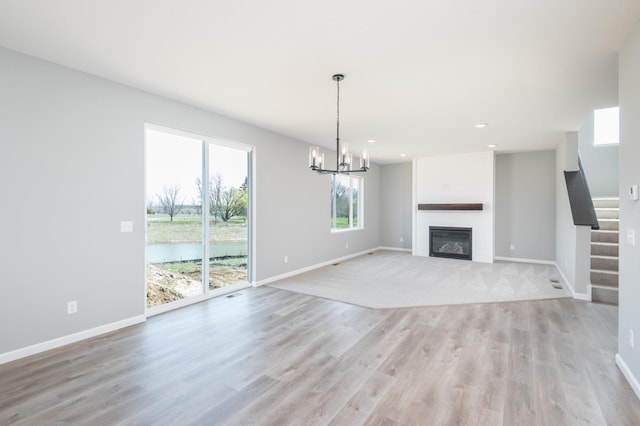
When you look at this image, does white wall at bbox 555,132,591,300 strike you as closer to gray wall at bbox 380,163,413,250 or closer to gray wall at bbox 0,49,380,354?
gray wall at bbox 380,163,413,250

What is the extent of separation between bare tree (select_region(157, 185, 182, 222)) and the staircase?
231 inches

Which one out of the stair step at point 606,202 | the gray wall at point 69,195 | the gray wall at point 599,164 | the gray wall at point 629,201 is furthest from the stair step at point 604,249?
the gray wall at point 69,195

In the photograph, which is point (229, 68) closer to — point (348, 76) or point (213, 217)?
point (348, 76)

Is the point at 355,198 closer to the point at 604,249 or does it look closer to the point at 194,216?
the point at 194,216

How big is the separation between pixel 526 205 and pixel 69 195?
846 cm

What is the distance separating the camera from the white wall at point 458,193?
23.6ft

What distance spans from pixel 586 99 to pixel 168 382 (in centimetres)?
531

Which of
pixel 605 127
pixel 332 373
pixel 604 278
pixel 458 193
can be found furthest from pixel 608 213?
A: pixel 332 373

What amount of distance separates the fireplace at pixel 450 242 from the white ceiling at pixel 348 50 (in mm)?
3684

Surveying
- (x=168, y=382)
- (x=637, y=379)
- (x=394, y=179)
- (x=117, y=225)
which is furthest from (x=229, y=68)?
(x=394, y=179)

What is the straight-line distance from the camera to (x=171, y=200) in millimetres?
4008

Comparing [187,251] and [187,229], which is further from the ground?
[187,229]

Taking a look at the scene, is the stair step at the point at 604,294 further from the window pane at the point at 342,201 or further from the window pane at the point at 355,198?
the window pane at the point at 355,198

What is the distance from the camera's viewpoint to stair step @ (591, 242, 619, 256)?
460 centimetres
